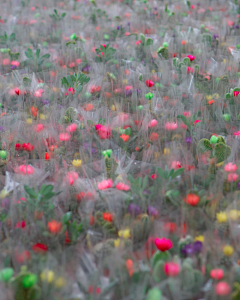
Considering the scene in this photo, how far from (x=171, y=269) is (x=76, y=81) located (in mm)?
1211

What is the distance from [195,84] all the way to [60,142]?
2.92ft

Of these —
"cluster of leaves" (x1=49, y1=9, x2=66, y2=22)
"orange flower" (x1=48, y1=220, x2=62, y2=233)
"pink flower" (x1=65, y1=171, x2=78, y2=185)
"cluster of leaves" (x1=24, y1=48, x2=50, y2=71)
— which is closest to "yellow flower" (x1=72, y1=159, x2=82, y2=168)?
"pink flower" (x1=65, y1=171, x2=78, y2=185)

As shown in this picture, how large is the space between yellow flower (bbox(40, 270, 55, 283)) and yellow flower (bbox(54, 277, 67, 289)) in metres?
0.02

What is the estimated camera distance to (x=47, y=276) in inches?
34.7

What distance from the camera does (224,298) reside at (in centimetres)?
84

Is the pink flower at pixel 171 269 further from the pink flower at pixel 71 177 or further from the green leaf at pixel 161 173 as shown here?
the pink flower at pixel 71 177

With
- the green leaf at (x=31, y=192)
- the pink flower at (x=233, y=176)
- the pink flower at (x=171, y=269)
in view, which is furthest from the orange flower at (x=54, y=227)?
the pink flower at (x=233, y=176)

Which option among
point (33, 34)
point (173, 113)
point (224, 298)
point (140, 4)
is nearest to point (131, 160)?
point (173, 113)

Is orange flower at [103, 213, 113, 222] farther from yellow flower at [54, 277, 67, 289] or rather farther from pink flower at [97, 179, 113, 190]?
yellow flower at [54, 277, 67, 289]

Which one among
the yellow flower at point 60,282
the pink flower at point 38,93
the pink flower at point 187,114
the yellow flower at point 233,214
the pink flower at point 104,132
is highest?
the pink flower at point 38,93

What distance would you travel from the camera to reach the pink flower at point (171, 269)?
0.88m

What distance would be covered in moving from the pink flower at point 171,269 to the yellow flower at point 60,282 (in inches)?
11.5

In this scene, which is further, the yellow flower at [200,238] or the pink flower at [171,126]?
the pink flower at [171,126]

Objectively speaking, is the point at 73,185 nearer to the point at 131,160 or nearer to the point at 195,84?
the point at 131,160
